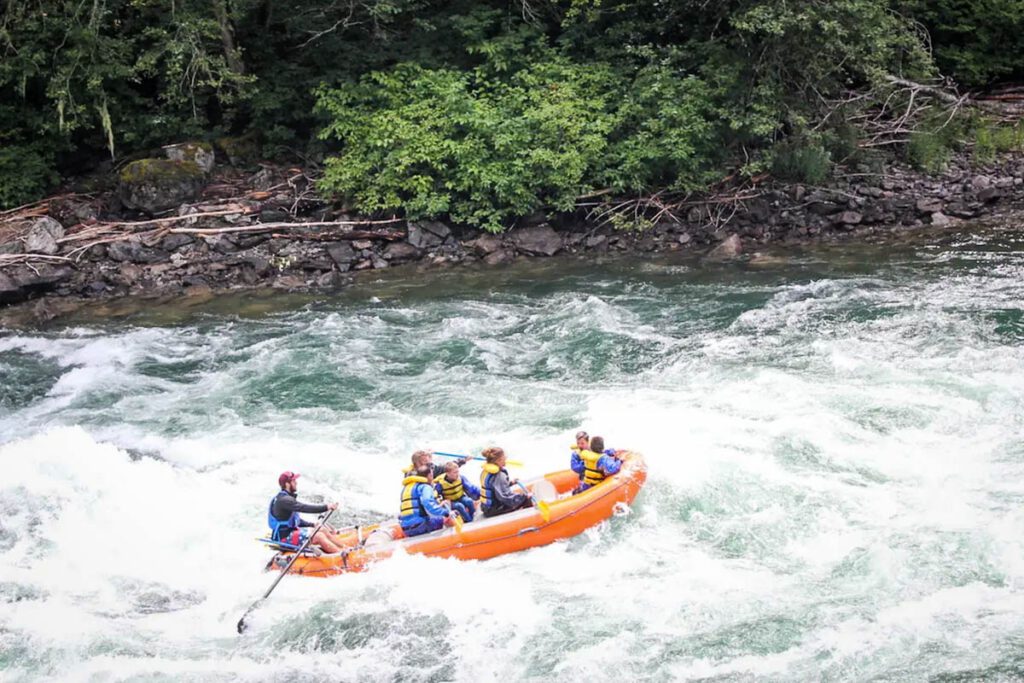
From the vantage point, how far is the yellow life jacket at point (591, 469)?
945cm

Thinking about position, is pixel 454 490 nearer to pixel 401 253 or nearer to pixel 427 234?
pixel 401 253

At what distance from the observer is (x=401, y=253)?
679 inches

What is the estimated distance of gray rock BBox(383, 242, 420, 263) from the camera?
1722 centimetres

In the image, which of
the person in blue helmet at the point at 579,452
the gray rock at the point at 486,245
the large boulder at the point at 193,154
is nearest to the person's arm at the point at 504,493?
the person in blue helmet at the point at 579,452

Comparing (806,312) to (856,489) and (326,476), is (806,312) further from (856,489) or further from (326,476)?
(326,476)

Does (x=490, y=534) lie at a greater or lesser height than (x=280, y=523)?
lesser

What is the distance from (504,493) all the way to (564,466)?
1.37m

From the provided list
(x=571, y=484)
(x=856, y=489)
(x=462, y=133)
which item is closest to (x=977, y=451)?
(x=856, y=489)

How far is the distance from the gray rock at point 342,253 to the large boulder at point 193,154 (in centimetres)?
322

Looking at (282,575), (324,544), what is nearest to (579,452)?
(324,544)

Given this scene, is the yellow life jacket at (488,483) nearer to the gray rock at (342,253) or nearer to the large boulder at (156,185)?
the gray rock at (342,253)

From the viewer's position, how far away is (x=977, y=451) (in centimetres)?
969

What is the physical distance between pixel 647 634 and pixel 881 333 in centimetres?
654

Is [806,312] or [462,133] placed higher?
[462,133]
